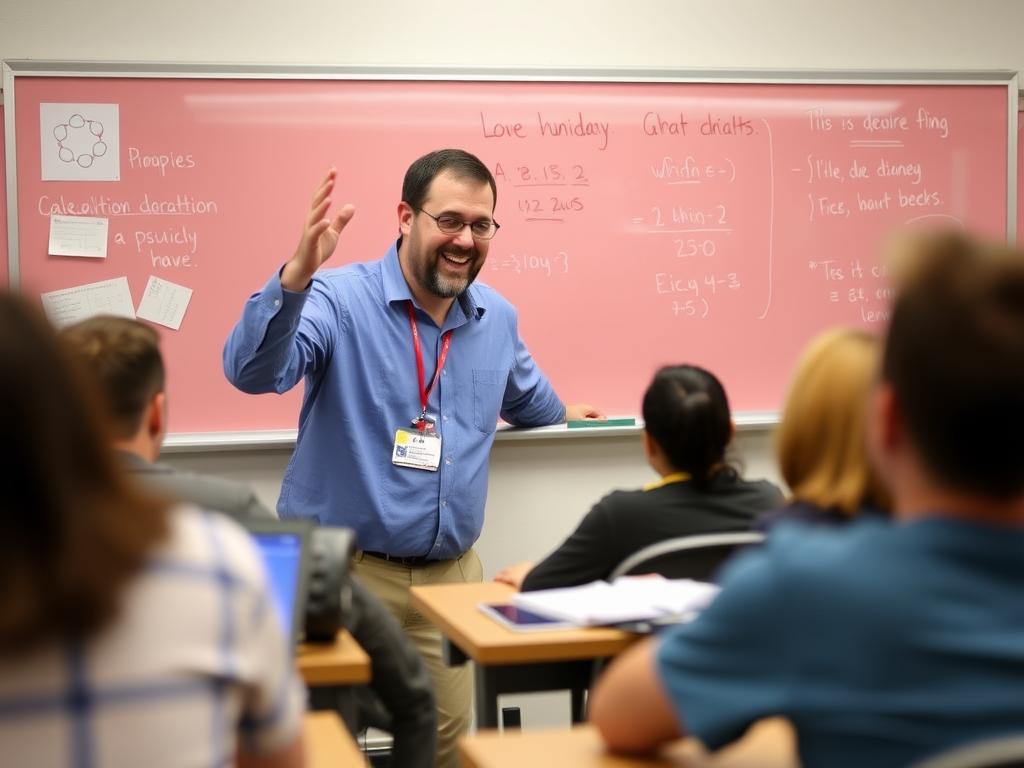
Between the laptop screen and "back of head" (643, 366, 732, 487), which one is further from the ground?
"back of head" (643, 366, 732, 487)

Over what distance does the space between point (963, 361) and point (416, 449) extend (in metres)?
2.52

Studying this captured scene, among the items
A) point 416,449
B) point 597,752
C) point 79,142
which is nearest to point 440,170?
point 416,449

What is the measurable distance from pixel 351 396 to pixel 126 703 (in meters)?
2.45

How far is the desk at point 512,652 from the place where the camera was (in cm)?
217

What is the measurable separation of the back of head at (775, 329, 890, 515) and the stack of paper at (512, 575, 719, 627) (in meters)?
0.46

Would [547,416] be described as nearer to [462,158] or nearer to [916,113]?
[462,158]

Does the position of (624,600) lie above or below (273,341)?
below

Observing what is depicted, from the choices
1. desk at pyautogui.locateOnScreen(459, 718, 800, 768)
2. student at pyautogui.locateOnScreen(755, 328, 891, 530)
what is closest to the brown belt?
desk at pyautogui.locateOnScreen(459, 718, 800, 768)

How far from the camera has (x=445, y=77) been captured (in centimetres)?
386

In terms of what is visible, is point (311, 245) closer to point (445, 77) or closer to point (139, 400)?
point (139, 400)

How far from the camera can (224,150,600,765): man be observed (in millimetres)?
3332

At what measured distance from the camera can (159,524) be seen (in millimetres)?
901

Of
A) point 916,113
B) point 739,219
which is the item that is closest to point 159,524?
point 739,219

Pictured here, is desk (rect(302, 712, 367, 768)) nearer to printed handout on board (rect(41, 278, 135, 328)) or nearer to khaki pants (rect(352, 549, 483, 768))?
khaki pants (rect(352, 549, 483, 768))
